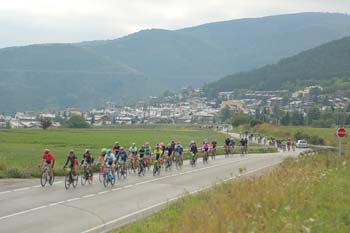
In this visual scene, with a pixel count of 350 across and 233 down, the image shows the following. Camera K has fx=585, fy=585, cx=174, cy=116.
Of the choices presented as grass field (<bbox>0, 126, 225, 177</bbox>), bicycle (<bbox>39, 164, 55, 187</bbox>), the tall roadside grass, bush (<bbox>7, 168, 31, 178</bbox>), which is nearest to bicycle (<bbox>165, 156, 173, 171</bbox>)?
grass field (<bbox>0, 126, 225, 177</bbox>)

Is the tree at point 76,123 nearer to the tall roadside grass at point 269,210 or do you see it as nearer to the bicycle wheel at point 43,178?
the bicycle wheel at point 43,178

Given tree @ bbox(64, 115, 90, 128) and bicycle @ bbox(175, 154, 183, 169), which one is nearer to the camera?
bicycle @ bbox(175, 154, 183, 169)

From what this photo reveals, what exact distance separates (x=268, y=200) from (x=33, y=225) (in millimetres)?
5678

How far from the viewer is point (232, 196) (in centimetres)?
1462

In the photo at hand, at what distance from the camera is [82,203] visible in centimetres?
1848

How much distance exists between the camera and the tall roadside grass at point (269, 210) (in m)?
9.83

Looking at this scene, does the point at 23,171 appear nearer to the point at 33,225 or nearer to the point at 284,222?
the point at 33,225

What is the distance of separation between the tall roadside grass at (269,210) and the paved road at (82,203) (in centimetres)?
164

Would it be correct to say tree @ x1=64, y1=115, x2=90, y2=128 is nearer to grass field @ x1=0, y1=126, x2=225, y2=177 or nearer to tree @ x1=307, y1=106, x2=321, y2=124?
grass field @ x1=0, y1=126, x2=225, y2=177

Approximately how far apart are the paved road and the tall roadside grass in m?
1.64

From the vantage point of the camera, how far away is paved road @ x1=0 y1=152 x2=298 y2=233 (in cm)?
1450

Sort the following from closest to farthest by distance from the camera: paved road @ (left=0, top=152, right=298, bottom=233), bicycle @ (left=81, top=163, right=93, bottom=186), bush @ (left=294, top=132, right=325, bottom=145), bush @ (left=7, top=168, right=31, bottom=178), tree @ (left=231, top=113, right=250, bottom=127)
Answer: paved road @ (left=0, top=152, right=298, bottom=233) → bicycle @ (left=81, top=163, right=93, bottom=186) → bush @ (left=7, top=168, right=31, bottom=178) → bush @ (left=294, top=132, right=325, bottom=145) → tree @ (left=231, top=113, right=250, bottom=127)

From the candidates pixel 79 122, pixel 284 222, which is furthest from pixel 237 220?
pixel 79 122

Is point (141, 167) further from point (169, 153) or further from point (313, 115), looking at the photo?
point (313, 115)
